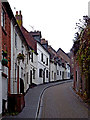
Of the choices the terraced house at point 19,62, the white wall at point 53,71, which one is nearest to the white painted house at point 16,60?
the terraced house at point 19,62

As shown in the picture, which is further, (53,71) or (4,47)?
(53,71)

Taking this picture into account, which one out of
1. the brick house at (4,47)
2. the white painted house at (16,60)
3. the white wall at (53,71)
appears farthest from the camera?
the white wall at (53,71)

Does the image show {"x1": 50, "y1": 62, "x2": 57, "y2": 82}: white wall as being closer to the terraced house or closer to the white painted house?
the terraced house

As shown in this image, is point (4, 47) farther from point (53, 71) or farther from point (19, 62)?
point (53, 71)

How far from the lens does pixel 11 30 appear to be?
14.1 m

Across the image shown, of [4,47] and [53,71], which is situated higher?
[4,47]

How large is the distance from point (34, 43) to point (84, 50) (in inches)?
657

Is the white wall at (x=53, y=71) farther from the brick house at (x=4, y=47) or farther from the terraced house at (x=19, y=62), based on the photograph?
the brick house at (x=4, y=47)

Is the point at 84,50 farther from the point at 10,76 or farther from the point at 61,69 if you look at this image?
the point at 61,69

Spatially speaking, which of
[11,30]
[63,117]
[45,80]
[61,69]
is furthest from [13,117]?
[61,69]

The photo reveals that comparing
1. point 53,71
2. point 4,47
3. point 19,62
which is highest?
point 4,47

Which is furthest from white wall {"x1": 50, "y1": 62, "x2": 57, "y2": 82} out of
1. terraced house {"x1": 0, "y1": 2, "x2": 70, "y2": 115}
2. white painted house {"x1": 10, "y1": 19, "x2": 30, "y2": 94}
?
white painted house {"x1": 10, "y1": 19, "x2": 30, "y2": 94}

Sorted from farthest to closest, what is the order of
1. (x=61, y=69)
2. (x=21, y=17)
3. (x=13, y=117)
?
(x=61, y=69), (x=21, y=17), (x=13, y=117)

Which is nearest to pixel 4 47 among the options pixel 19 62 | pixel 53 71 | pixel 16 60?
pixel 16 60
